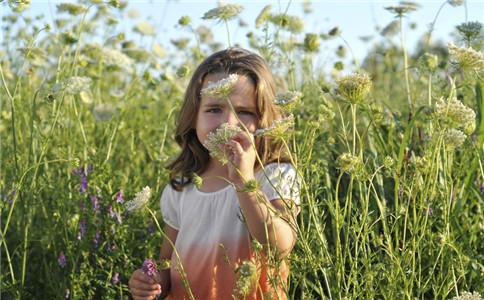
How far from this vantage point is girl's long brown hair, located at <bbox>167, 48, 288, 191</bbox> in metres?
2.25

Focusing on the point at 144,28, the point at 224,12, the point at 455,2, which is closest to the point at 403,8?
the point at 455,2

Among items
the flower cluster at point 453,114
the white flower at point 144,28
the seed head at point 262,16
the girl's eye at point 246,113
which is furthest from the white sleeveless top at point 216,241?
the white flower at point 144,28

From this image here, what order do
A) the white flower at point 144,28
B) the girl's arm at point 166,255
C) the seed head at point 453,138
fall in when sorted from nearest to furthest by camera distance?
the seed head at point 453,138
the girl's arm at point 166,255
the white flower at point 144,28

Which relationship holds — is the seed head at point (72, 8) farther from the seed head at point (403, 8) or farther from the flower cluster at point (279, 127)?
the flower cluster at point (279, 127)

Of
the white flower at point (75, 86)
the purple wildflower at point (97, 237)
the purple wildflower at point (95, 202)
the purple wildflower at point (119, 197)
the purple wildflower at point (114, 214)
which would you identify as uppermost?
the white flower at point (75, 86)

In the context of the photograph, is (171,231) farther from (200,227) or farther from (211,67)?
(211,67)

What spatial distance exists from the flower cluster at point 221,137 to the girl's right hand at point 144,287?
544 mm

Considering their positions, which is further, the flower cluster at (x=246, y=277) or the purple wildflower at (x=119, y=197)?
the purple wildflower at (x=119, y=197)

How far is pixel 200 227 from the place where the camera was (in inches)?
88.7

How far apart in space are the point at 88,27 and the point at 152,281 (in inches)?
73.9

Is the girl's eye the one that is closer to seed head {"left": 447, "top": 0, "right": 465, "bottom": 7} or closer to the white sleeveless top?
the white sleeveless top

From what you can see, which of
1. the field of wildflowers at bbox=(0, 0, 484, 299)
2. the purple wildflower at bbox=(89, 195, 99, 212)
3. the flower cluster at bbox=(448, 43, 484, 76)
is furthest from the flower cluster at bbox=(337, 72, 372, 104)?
the purple wildflower at bbox=(89, 195, 99, 212)

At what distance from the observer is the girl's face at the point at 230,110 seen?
216 centimetres

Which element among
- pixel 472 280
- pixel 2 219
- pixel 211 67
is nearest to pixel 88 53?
pixel 2 219
